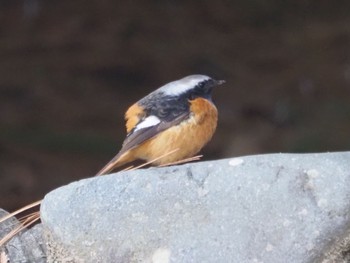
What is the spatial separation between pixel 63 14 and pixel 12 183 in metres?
1.16

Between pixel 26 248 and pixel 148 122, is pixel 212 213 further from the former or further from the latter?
pixel 148 122

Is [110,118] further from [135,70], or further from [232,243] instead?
[232,243]

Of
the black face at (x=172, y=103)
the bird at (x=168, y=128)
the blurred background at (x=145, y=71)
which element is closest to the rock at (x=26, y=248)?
the bird at (x=168, y=128)

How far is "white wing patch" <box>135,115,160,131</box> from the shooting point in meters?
4.82

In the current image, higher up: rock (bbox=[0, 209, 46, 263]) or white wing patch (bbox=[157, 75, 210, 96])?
white wing patch (bbox=[157, 75, 210, 96])

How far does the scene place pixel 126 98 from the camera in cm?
756

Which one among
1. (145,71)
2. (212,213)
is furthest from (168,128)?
(145,71)

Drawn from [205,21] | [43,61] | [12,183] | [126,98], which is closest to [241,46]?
[205,21]


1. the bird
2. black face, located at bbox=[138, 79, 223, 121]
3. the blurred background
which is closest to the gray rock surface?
the bird

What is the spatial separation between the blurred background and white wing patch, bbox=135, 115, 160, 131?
8.36 ft

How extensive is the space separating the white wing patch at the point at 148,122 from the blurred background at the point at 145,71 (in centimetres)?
255

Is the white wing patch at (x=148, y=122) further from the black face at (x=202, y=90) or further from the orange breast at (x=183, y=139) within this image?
the black face at (x=202, y=90)

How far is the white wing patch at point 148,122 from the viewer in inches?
190

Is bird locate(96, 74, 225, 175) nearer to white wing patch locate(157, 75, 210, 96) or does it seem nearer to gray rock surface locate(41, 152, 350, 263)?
white wing patch locate(157, 75, 210, 96)
